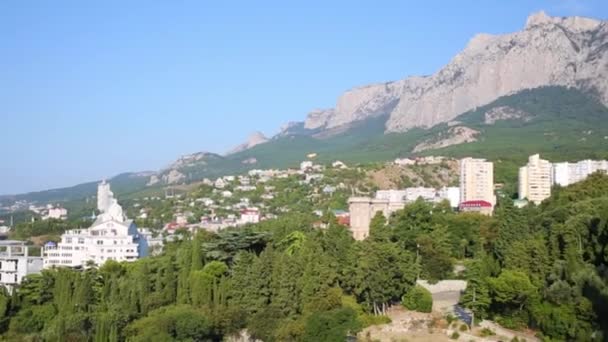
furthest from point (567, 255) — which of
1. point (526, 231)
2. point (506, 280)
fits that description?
point (526, 231)

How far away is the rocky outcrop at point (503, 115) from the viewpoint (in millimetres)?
103312

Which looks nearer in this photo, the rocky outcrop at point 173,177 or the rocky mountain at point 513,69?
the rocky mountain at point 513,69

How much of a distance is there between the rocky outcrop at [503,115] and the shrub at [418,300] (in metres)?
79.4

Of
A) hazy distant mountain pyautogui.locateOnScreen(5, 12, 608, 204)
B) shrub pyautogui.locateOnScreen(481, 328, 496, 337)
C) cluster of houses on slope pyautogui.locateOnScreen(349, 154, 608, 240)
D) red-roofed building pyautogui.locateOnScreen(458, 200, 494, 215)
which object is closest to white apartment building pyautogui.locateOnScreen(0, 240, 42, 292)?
cluster of houses on slope pyautogui.locateOnScreen(349, 154, 608, 240)

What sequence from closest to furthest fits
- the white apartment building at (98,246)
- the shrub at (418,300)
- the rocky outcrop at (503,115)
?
the shrub at (418,300) < the white apartment building at (98,246) < the rocky outcrop at (503,115)

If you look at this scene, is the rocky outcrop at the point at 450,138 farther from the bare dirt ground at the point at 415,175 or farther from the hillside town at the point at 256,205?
the bare dirt ground at the point at 415,175

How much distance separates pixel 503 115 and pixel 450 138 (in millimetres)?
9855

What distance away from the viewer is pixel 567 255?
78.1 ft

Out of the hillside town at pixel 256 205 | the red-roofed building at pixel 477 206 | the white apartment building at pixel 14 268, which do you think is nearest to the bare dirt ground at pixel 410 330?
the hillside town at pixel 256 205

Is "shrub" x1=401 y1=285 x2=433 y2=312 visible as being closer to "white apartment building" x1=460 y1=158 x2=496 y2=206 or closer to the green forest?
the green forest

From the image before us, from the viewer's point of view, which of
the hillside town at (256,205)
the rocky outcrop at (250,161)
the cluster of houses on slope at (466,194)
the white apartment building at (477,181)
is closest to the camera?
the hillside town at (256,205)

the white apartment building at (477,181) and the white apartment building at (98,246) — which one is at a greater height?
the white apartment building at (477,181)

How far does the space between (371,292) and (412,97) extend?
118545 mm

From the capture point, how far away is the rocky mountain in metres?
102
